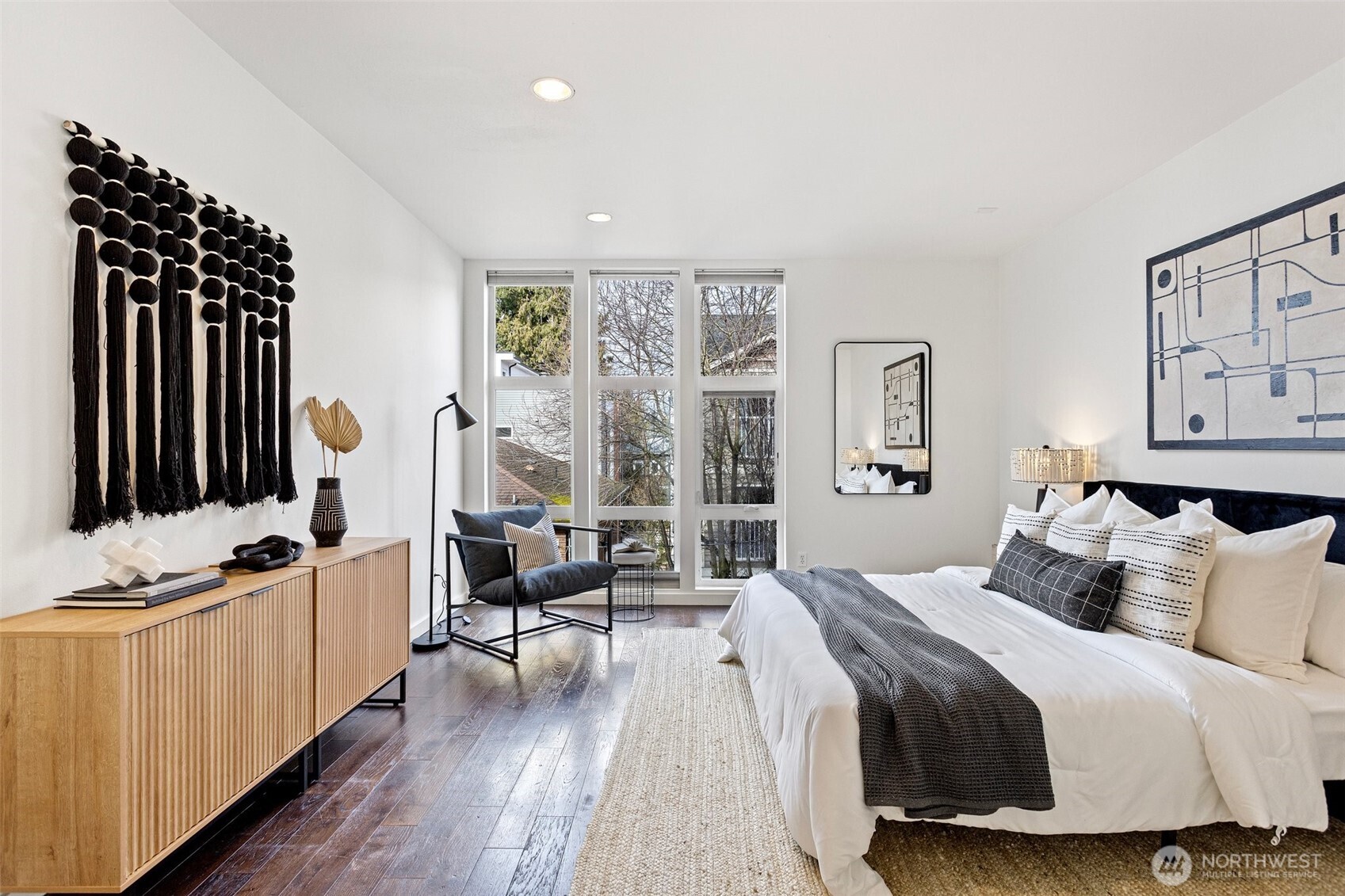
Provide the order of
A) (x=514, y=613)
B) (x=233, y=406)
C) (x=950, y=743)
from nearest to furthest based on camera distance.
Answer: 1. (x=950, y=743)
2. (x=233, y=406)
3. (x=514, y=613)

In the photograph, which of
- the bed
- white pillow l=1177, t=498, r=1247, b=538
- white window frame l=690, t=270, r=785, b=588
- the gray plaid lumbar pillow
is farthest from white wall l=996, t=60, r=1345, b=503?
white window frame l=690, t=270, r=785, b=588

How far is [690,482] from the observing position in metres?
5.18

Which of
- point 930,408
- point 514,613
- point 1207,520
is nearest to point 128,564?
point 514,613

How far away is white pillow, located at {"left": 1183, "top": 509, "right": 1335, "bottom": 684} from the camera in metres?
2.12

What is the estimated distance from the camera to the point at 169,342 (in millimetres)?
2049

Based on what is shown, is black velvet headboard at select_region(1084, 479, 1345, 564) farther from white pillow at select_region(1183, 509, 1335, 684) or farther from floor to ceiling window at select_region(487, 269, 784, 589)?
floor to ceiling window at select_region(487, 269, 784, 589)

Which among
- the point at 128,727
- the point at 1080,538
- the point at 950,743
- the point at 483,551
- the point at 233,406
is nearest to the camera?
the point at 128,727

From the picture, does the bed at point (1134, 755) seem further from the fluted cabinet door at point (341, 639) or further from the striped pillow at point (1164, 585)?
the fluted cabinet door at point (341, 639)

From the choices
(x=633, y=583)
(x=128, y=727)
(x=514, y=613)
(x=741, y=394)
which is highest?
(x=741, y=394)

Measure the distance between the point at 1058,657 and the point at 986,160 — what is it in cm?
240

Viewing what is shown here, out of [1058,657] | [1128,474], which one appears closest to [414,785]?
[1058,657]

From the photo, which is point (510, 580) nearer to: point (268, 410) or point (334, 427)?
point (334, 427)

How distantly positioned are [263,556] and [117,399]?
632mm

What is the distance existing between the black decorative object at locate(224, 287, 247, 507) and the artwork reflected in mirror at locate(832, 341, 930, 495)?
3.91m
